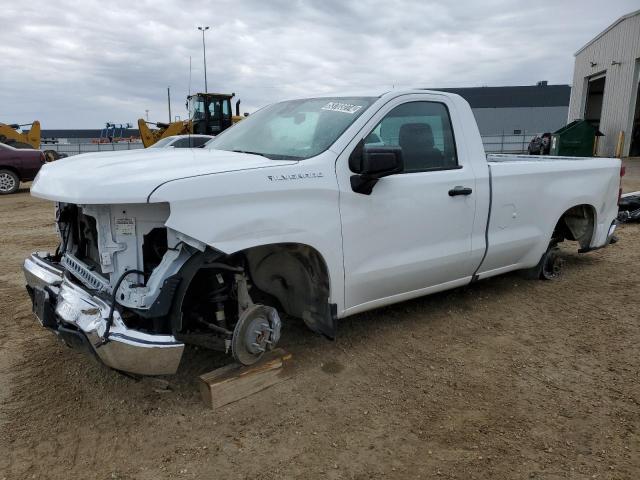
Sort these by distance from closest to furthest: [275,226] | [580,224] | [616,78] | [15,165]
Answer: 1. [275,226]
2. [580,224]
3. [15,165]
4. [616,78]

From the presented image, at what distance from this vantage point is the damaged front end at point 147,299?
2.80m

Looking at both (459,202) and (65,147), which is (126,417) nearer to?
(459,202)

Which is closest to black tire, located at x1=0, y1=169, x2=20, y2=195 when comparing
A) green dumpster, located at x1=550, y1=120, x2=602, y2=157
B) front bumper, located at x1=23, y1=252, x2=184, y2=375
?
front bumper, located at x1=23, y1=252, x2=184, y2=375

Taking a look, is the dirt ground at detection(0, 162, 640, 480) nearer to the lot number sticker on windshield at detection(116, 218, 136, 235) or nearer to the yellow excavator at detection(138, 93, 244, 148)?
the lot number sticker on windshield at detection(116, 218, 136, 235)

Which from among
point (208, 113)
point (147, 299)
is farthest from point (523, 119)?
point (147, 299)

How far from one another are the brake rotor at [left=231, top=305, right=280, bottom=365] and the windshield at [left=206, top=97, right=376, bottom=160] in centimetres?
103

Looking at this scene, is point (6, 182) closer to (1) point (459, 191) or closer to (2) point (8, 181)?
(2) point (8, 181)

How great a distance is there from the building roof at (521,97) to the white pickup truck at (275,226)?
153ft

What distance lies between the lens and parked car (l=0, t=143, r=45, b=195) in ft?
46.6

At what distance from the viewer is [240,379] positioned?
3289 mm

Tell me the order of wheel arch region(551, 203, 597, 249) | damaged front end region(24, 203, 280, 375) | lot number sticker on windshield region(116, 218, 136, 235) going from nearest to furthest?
damaged front end region(24, 203, 280, 375) → lot number sticker on windshield region(116, 218, 136, 235) → wheel arch region(551, 203, 597, 249)

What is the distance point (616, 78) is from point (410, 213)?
25.8 metres

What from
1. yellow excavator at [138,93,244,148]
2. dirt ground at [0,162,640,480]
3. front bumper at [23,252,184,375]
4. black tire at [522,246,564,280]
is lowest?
dirt ground at [0,162,640,480]

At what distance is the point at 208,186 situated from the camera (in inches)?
112
